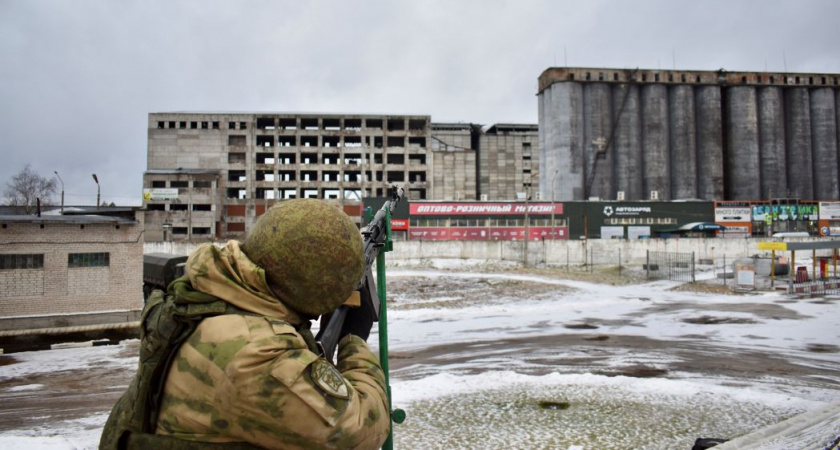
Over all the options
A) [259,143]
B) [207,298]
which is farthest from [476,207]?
[207,298]

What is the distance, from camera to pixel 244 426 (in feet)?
5.05

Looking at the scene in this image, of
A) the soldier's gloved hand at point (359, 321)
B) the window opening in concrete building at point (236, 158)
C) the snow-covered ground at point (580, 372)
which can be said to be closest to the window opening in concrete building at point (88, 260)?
the snow-covered ground at point (580, 372)

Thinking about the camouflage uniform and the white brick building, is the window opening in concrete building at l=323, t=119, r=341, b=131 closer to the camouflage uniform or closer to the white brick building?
the white brick building

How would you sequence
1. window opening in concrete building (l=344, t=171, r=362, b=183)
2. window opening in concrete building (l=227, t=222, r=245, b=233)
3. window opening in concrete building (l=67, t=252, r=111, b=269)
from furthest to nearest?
window opening in concrete building (l=344, t=171, r=362, b=183)
window opening in concrete building (l=227, t=222, r=245, b=233)
window opening in concrete building (l=67, t=252, r=111, b=269)

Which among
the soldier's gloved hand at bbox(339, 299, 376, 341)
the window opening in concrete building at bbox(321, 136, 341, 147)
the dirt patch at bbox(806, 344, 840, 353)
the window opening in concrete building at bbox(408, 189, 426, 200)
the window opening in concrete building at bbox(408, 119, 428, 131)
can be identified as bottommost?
the dirt patch at bbox(806, 344, 840, 353)

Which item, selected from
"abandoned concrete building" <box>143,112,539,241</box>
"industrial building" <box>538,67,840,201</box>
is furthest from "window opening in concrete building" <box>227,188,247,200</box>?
"industrial building" <box>538,67,840,201</box>

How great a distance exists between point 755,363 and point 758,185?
67033 millimetres

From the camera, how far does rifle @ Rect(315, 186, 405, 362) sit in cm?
196

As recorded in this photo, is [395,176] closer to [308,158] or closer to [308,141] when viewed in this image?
[308,158]

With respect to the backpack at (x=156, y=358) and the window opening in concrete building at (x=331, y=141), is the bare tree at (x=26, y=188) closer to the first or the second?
the window opening in concrete building at (x=331, y=141)

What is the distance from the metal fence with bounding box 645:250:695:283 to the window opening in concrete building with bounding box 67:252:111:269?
28041mm

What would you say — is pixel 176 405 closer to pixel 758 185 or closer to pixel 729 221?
pixel 729 221

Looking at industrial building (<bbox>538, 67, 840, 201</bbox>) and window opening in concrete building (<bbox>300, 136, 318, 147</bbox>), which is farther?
window opening in concrete building (<bbox>300, 136, 318, 147</bbox>)

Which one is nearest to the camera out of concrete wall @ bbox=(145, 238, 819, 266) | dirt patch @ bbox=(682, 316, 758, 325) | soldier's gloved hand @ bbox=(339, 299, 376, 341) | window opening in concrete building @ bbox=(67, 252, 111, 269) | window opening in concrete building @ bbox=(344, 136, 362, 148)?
soldier's gloved hand @ bbox=(339, 299, 376, 341)
